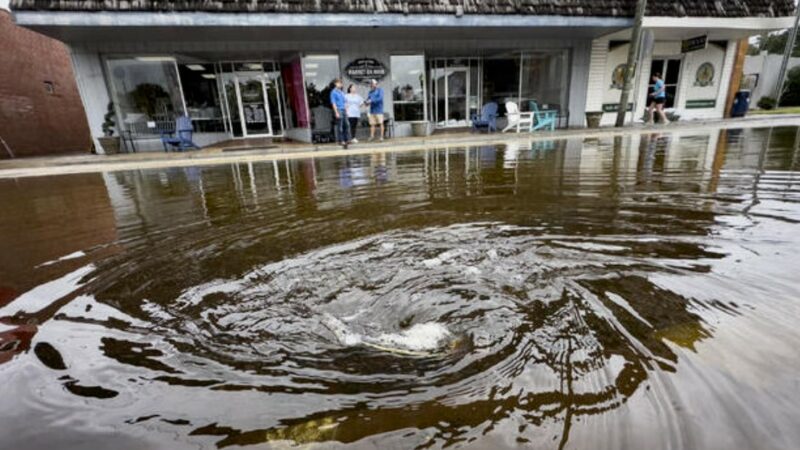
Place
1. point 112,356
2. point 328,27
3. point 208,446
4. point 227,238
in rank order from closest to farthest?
A: point 208,446 → point 112,356 → point 227,238 → point 328,27

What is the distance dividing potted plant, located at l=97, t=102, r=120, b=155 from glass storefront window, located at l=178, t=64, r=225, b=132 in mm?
2083

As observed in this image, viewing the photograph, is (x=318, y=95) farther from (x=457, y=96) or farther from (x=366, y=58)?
(x=457, y=96)

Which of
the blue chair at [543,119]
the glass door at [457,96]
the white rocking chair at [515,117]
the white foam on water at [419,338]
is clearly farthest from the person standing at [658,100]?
the white foam on water at [419,338]

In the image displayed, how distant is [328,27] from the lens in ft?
36.2

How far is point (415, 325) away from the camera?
193 centimetres

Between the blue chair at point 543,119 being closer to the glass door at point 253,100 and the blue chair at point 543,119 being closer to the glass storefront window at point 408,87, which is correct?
the glass storefront window at point 408,87

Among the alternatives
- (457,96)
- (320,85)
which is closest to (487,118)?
(457,96)

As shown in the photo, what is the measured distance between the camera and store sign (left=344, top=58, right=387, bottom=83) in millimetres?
13352

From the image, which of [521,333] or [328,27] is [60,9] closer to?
[328,27]

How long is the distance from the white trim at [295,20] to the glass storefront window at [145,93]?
8.61 ft

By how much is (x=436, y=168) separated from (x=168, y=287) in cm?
501

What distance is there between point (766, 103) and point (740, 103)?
1057cm

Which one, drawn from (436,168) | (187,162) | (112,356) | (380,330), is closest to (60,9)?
(187,162)

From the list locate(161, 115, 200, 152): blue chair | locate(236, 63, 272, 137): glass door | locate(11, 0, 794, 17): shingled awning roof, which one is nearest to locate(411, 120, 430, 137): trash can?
locate(11, 0, 794, 17): shingled awning roof
